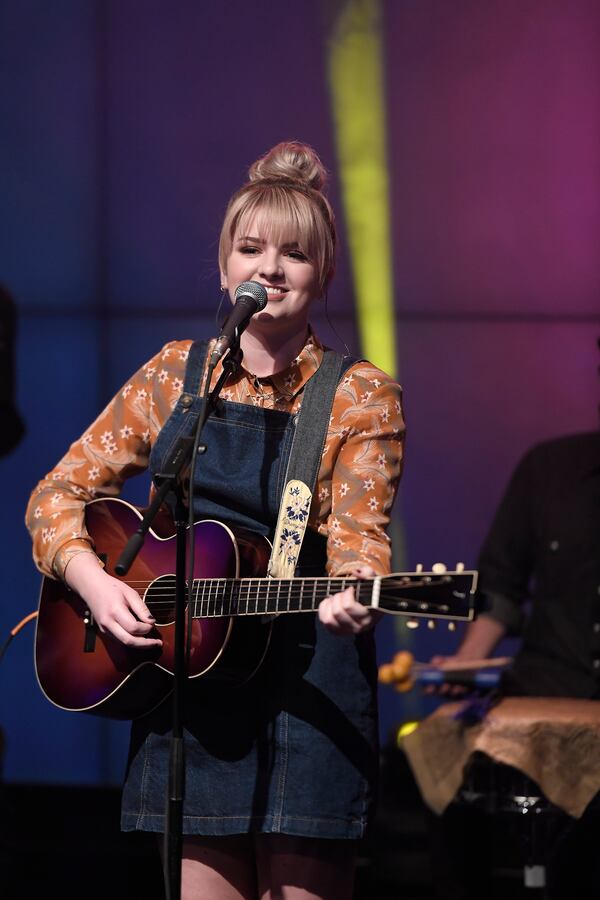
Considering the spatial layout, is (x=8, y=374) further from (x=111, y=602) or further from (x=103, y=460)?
(x=111, y=602)

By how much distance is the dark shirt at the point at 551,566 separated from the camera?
405 cm

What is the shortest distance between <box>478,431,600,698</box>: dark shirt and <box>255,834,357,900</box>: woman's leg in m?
1.87

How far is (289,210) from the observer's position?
2.33 meters

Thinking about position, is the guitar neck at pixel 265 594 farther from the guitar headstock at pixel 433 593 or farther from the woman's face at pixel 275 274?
the woman's face at pixel 275 274

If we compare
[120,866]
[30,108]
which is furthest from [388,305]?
[120,866]

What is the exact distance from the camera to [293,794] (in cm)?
216

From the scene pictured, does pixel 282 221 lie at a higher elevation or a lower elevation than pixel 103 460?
higher

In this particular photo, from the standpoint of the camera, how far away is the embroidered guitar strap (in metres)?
2.20

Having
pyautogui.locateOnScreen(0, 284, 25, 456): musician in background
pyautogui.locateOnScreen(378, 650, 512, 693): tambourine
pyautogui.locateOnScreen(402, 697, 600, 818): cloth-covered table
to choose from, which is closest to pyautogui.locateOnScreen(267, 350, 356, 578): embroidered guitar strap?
pyautogui.locateOnScreen(402, 697, 600, 818): cloth-covered table

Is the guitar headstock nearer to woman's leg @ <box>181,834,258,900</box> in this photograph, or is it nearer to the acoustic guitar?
the acoustic guitar

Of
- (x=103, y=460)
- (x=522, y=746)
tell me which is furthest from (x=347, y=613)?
(x=522, y=746)

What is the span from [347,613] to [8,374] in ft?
10.1

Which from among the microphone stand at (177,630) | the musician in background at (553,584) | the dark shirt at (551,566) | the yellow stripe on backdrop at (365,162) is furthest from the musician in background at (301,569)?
the yellow stripe on backdrop at (365,162)

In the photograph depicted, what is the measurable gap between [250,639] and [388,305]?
2.62m
